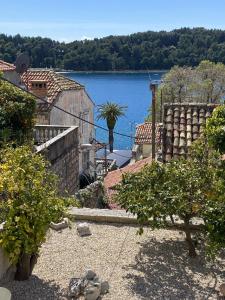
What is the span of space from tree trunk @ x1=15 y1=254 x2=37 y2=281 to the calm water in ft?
260

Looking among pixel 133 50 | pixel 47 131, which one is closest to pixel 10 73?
pixel 47 131

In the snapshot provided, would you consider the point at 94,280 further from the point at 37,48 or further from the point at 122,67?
the point at 122,67

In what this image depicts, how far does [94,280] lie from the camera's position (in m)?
6.31

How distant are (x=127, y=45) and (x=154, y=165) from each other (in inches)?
5135

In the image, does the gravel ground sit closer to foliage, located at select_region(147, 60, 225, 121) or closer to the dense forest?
foliage, located at select_region(147, 60, 225, 121)

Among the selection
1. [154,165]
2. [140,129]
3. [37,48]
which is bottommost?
[140,129]

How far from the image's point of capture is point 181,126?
43.7 ft

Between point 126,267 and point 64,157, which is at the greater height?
point 64,157

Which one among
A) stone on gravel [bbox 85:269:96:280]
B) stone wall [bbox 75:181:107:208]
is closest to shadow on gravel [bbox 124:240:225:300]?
stone on gravel [bbox 85:269:96:280]

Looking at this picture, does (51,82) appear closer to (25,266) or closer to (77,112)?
(77,112)

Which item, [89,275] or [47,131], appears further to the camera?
[47,131]

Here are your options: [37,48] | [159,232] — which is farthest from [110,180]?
[37,48]

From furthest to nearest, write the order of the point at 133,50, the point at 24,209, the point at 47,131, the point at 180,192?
the point at 133,50 < the point at 47,131 < the point at 180,192 < the point at 24,209

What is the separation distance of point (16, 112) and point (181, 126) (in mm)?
4885
